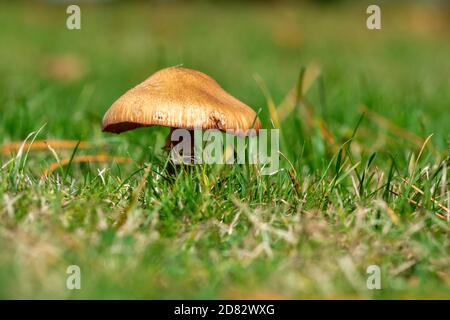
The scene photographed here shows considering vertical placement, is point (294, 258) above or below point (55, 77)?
below

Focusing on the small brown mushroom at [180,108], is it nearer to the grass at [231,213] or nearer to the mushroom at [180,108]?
the mushroom at [180,108]

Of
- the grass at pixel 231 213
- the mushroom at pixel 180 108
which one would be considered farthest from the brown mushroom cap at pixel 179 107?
the grass at pixel 231 213

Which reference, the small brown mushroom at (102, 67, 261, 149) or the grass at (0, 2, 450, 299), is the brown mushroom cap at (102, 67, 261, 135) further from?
the grass at (0, 2, 450, 299)

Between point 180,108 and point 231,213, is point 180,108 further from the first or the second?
point 231,213

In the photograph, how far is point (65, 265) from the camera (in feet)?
6.59

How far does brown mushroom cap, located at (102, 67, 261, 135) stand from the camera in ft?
8.14

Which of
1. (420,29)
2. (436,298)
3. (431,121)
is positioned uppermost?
(420,29)

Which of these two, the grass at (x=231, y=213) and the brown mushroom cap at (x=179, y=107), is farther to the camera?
the brown mushroom cap at (x=179, y=107)

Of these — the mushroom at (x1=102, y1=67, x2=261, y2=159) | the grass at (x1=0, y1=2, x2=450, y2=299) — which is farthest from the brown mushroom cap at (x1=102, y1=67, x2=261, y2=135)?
the grass at (x1=0, y1=2, x2=450, y2=299)

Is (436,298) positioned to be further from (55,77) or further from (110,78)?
(55,77)

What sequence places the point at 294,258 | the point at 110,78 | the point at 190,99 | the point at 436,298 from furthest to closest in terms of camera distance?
the point at 110,78 < the point at 190,99 < the point at 294,258 < the point at 436,298

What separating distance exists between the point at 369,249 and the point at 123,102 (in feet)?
3.33

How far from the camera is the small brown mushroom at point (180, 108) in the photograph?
248 centimetres

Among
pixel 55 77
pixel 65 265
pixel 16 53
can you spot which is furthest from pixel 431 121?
pixel 16 53
